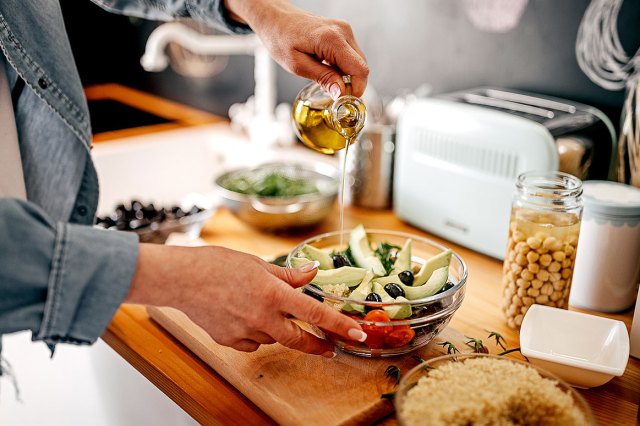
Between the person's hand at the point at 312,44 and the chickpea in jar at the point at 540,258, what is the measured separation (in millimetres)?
385

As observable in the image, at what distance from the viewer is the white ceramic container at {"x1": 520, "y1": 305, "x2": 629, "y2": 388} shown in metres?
0.92

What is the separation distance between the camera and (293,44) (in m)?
1.14

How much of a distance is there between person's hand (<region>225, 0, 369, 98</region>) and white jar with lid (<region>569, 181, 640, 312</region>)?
0.49 m

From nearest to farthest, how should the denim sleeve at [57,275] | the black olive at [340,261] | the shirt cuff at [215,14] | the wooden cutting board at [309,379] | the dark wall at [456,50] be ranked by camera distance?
1. the denim sleeve at [57,275]
2. the wooden cutting board at [309,379]
3. the black olive at [340,261]
4. the shirt cuff at [215,14]
5. the dark wall at [456,50]

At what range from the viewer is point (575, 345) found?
1.01 meters

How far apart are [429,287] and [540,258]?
0.21m

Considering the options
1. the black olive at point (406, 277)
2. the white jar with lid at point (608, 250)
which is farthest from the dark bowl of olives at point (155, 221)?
the white jar with lid at point (608, 250)

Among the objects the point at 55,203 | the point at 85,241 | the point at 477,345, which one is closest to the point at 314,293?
the point at 477,345

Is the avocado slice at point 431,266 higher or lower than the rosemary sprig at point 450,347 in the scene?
higher

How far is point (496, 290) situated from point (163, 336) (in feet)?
2.18

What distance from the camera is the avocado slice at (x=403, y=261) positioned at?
1.12 m

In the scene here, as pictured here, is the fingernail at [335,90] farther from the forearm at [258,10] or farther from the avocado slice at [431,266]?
the avocado slice at [431,266]

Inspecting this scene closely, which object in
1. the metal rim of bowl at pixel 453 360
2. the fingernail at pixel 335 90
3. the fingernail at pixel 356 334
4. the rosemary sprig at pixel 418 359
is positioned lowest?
the rosemary sprig at pixel 418 359

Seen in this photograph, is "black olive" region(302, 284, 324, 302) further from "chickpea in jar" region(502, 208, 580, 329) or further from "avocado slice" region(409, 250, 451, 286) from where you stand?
"chickpea in jar" region(502, 208, 580, 329)
